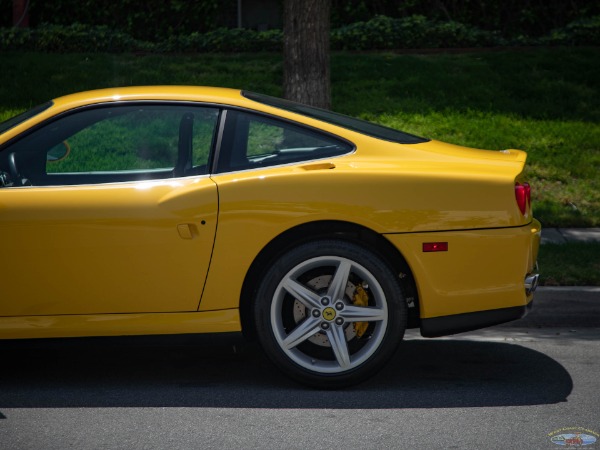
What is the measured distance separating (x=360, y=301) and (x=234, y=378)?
32.4 inches

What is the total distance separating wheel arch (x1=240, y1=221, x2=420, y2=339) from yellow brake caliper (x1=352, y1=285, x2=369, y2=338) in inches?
7.8

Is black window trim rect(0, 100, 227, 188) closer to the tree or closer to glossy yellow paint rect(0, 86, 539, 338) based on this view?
glossy yellow paint rect(0, 86, 539, 338)

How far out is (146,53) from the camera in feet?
46.3

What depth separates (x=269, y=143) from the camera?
559 cm

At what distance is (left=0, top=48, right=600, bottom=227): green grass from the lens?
11070 mm

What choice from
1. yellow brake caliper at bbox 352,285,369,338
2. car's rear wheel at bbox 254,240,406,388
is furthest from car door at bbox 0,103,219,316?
yellow brake caliper at bbox 352,285,369,338

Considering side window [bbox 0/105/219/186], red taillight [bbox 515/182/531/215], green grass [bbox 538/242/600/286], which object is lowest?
green grass [bbox 538/242/600/286]

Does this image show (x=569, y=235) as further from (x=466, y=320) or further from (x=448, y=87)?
(x=448, y=87)

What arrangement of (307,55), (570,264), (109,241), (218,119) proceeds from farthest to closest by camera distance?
(307,55)
(570,264)
(218,119)
(109,241)

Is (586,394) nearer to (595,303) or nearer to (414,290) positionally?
(414,290)

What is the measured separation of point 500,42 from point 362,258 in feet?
31.4

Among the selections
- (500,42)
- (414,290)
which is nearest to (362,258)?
(414,290)

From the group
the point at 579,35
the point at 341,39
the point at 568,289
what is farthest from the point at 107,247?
the point at 579,35

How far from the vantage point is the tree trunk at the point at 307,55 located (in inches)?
396
